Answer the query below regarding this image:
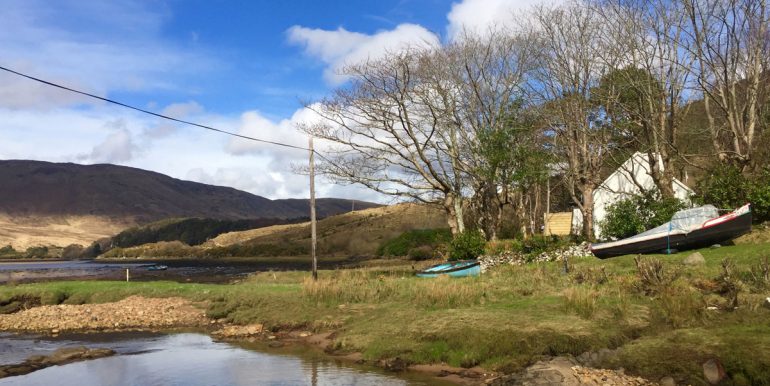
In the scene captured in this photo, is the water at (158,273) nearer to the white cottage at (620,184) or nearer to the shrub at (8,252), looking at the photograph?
the white cottage at (620,184)

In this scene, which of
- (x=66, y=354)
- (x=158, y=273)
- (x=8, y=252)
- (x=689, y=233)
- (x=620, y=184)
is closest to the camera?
(x=66, y=354)

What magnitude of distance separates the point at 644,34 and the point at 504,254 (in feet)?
42.7

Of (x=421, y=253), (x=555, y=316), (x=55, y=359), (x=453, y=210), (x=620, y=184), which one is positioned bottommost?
Answer: (x=55, y=359)

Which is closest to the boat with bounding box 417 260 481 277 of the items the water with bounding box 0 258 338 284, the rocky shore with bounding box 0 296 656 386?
the rocky shore with bounding box 0 296 656 386

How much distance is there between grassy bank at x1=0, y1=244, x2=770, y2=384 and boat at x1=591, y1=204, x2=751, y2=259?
1.30 m

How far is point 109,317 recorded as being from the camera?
22031 mm

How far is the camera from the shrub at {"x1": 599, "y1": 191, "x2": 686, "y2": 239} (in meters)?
30.0

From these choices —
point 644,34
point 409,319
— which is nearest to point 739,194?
point 644,34

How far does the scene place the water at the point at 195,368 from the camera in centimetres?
1293

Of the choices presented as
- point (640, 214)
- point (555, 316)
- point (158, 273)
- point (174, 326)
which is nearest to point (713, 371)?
point (555, 316)

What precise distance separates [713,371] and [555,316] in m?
4.61

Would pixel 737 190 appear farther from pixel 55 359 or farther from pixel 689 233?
pixel 55 359

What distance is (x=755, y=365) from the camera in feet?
33.5

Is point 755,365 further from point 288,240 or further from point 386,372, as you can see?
point 288,240
